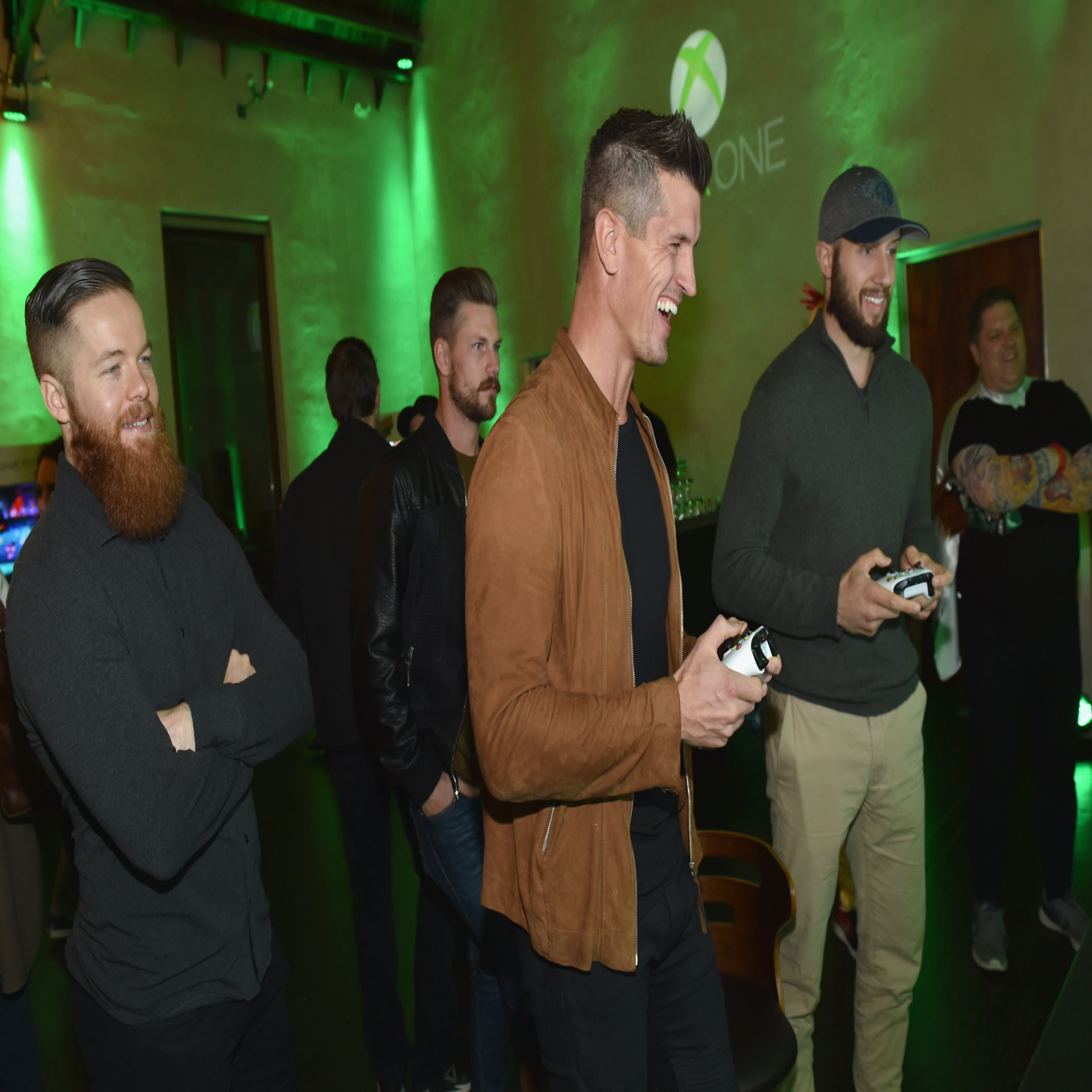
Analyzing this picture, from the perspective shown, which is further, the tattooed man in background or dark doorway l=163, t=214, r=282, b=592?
dark doorway l=163, t=214, r=282, b=592

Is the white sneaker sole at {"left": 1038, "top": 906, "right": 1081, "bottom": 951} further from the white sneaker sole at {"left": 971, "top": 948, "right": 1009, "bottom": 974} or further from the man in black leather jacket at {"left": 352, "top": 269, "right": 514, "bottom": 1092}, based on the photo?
the man in black leather jacket at {"left": 352, "top": 269, "right": 514, "bottom": 1092}

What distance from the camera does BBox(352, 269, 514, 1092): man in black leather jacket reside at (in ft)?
6.33

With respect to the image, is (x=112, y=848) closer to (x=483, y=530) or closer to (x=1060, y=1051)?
(x=483, y=530)

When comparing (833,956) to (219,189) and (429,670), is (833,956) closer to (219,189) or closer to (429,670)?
(429,670)

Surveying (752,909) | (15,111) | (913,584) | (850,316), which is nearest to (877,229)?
(850,316)

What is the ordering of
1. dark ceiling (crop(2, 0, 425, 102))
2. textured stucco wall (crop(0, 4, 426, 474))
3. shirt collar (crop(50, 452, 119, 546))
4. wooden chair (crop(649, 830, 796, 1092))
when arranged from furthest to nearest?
textured stucco wall (crop(0, 4, 426, 474))
dark ceiling (crop(2, 0, 425, 102))
wooden chair (crop(649, 830, 796, 1092))
shirt collar (crop(50, 452, 119, 546))

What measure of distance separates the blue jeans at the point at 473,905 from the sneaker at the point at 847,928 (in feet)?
4.81

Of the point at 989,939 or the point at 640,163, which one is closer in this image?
the point at 640,163

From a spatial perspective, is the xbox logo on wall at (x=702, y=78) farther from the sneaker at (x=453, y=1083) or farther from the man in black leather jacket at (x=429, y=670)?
the sneaker at (x=453, y=1083)

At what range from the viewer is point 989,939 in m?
2.71

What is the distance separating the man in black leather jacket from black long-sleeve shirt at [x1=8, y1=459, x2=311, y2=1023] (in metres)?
0.45

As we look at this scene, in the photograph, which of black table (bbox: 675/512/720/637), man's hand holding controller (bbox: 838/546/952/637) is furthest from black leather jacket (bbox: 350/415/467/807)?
black table (bbox: 675/512/720/637)

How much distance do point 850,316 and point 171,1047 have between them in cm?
199

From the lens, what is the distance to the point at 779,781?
208cm
